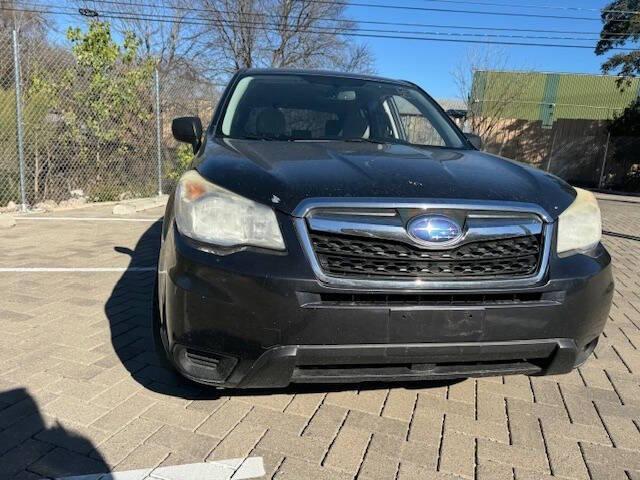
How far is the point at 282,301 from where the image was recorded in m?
1.99

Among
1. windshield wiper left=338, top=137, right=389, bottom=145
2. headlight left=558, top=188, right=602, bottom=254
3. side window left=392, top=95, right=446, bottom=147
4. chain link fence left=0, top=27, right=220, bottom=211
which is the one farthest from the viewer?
chain link fence left=0, top=27, right=220, bottom=211

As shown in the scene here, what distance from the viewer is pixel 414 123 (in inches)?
166

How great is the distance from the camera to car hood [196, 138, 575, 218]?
214cm

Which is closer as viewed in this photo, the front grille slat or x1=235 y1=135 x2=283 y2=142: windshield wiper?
the front grille slat

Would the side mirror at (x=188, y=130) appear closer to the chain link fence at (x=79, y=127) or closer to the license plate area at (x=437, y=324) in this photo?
the license plate area at (x=437, y=324)

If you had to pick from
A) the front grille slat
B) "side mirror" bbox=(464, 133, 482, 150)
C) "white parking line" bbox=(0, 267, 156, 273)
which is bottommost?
"white parking line" bbox=(0, 267, 156, 273)

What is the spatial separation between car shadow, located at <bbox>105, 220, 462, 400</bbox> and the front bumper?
469 mm

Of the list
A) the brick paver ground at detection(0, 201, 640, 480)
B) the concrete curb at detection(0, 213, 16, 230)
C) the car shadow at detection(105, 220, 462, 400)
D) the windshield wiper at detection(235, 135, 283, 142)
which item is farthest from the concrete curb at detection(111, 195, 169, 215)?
the windshield wiper at detection(235, 135, 283, 142)

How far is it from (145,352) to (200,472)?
48.4 inches

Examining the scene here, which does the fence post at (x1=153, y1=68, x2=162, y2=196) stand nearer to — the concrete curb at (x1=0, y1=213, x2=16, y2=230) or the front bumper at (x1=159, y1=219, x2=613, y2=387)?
the concrete curb at (x1=0, y1=213, x2=16, y2=230)

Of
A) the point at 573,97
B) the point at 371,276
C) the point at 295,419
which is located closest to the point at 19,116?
the point at 295,419

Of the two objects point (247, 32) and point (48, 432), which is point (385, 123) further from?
point (247, 32)

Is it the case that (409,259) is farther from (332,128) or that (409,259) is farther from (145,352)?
(145,352)

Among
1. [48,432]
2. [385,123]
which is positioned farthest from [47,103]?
[48,432]
